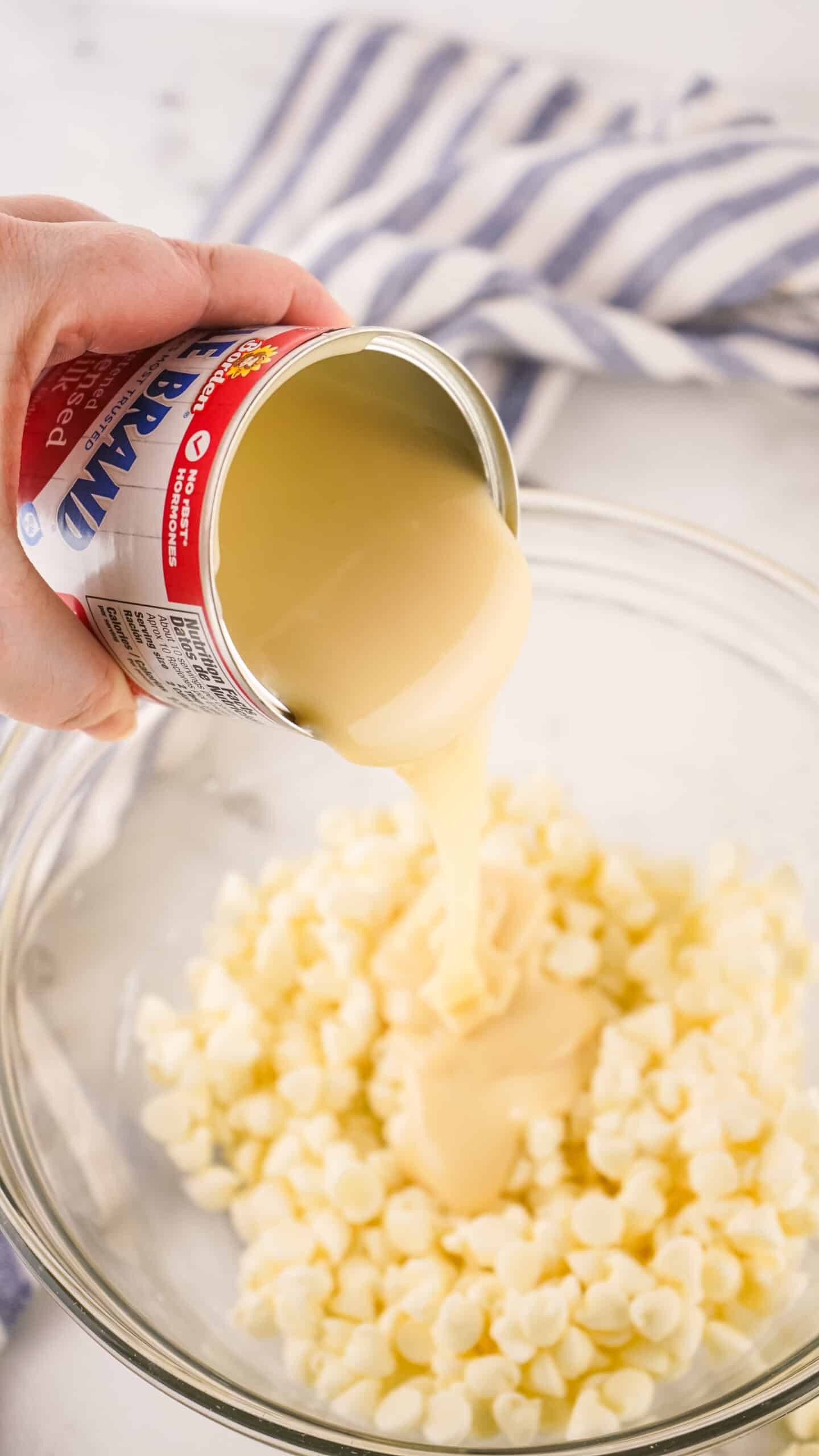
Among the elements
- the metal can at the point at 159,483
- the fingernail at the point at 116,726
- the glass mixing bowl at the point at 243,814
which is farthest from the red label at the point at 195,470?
the glass mixing bowl at the point at 243,814

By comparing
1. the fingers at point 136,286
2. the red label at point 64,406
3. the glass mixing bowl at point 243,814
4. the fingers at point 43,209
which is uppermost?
the fingers at point 136,286

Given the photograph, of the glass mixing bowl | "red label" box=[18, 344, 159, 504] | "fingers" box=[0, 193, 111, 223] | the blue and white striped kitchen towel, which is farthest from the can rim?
the blue and white striped kitchen towel

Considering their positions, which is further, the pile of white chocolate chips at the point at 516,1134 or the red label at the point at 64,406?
the pile of white chocolate chips at the point at 516,1134

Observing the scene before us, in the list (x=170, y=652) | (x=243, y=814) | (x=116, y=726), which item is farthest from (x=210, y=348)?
(x=243, y=814)

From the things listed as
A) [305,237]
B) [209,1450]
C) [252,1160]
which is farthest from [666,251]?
[209,1450]

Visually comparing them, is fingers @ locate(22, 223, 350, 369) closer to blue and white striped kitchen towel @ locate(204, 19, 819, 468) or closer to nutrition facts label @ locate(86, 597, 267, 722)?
nutrition facts label @ locate(86, 597, 267, 722)

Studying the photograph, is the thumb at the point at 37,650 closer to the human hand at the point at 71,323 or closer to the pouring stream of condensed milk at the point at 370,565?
the human hand at the point at 71,323
